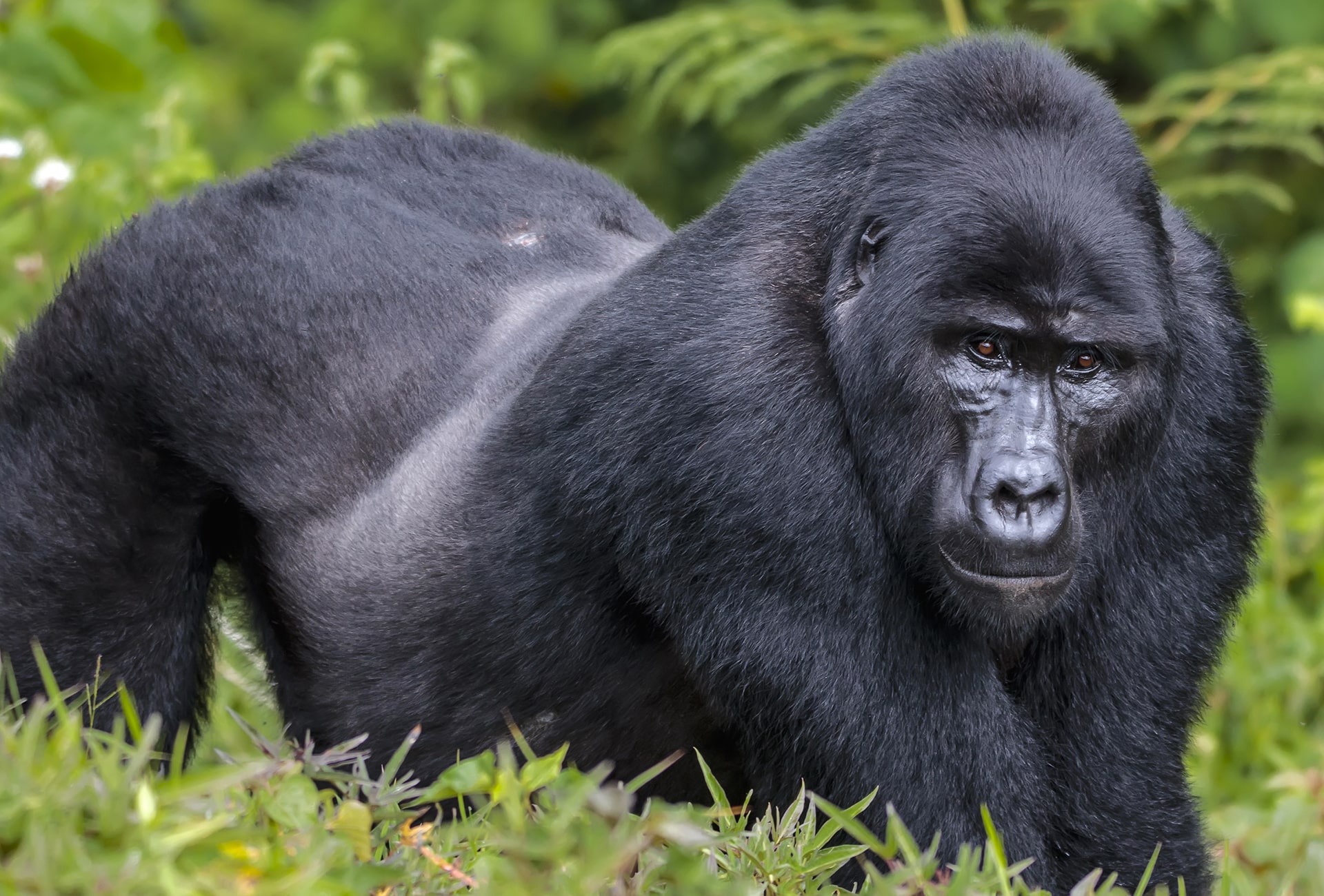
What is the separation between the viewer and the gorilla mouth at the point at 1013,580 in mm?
3055

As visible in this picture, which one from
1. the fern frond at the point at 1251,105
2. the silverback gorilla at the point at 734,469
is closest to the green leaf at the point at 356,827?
the silverback gorilla at the point at 734,469

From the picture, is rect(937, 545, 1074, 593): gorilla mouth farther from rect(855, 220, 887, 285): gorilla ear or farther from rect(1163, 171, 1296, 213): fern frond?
rect(1163, 171, 1296, 213): fern frond

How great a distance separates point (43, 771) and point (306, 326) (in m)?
1.96

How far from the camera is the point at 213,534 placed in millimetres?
4199

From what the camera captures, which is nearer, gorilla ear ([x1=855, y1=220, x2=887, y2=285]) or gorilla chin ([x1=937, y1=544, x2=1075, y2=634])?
gorilla chin ([x1=937, y1=544, x2=1075, y2=634])

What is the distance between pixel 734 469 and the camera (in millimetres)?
3221

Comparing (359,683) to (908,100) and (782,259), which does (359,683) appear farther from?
(908,100)

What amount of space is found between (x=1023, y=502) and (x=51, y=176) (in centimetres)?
406

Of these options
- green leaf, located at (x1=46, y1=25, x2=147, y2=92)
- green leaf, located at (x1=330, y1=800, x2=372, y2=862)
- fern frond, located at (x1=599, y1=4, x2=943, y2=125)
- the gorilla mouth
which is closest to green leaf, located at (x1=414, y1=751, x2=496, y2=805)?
green leaf, located at (x1=330, y1=800, x2=372, y2=862)

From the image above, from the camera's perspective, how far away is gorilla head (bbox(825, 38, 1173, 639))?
309 cm

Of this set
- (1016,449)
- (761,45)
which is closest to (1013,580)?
(1016,449)

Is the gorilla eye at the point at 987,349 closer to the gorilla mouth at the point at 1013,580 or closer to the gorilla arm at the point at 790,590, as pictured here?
the gorilla arm at the point at 790,590

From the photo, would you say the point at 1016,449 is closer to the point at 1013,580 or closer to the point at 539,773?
the point at 1013,580

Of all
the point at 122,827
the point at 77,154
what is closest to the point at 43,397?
the point at 122,827
